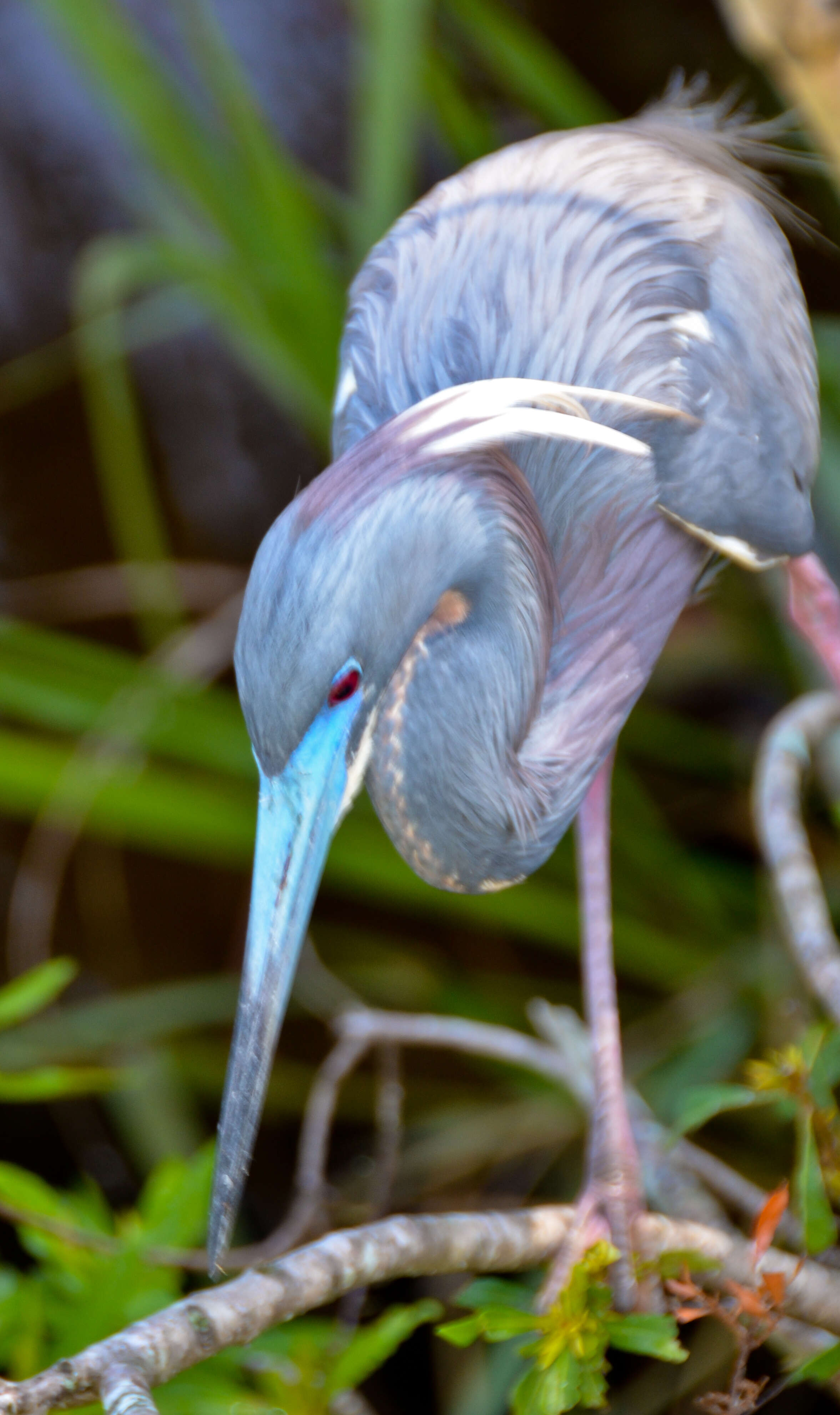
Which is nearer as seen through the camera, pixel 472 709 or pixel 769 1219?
pixel 769 1219

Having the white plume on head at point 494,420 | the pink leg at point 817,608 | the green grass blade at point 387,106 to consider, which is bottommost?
the pink leg at point 817,608

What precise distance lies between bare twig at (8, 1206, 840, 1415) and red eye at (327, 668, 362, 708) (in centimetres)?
37

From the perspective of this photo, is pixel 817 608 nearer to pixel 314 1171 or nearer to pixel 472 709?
pixel 472 709

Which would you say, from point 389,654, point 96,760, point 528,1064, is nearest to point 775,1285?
point 389,654

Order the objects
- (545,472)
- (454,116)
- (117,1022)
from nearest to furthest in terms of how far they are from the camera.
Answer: (545,472), (454,116), (117,1022)

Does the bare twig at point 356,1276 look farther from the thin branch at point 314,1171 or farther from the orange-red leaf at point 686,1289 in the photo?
the thin branch at point 314,1171

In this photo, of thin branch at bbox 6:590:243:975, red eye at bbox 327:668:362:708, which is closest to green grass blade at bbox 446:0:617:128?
thin branch at bbox 6:590:243:975

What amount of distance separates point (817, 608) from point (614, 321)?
1.65 ft

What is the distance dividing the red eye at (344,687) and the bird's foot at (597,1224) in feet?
1.79

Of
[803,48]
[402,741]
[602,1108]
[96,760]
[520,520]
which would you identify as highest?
[803,48]

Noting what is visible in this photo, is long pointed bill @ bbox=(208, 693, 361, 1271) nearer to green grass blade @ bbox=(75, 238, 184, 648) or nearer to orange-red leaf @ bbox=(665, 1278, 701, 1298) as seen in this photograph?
orange-red leaf @ bbox=(665, 1278, 701, 1298)

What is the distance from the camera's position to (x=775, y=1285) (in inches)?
35.2

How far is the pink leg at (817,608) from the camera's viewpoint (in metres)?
1.56

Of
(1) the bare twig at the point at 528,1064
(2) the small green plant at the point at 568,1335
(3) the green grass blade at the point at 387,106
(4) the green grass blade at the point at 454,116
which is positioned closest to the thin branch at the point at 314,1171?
(1) the bare twig at the point at 528,1064
